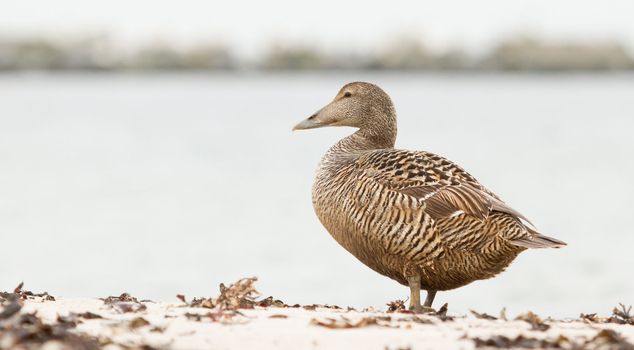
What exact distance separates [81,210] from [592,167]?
15.3 meters

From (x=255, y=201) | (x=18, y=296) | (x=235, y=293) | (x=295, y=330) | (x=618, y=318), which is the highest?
(x=255, y=201)

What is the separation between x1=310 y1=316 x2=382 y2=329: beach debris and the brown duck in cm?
131

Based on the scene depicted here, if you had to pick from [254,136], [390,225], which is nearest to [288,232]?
[390,225]

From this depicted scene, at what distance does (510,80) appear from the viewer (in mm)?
98125

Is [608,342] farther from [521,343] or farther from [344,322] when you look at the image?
[344,322]

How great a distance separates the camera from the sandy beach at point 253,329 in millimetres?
5469

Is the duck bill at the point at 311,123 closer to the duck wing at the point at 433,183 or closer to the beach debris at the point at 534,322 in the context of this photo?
the duck wing at the point at 433,183

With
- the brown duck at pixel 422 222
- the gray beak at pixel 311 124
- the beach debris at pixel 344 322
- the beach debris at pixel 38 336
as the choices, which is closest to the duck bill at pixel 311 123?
the gray beak at pixel 311 124

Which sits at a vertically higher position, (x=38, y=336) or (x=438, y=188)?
(x=438, y=188)

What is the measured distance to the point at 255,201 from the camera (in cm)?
2473

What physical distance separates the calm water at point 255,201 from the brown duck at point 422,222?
20.2ft

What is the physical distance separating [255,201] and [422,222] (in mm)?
17488

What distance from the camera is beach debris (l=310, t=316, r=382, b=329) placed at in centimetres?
595

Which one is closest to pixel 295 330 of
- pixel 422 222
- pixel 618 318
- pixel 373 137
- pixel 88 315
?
pixel 88 315
